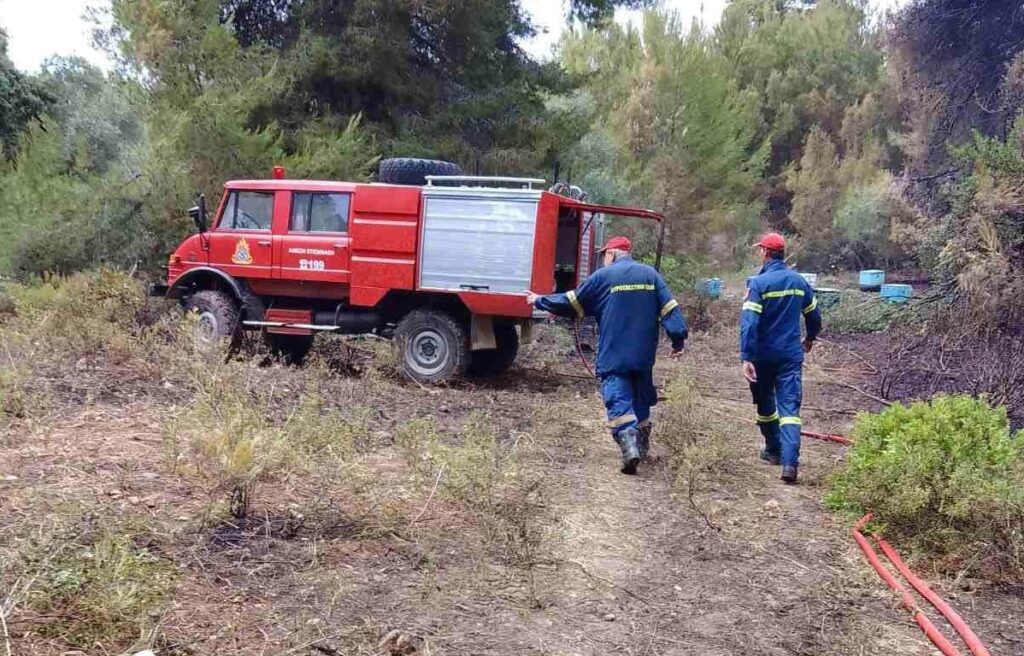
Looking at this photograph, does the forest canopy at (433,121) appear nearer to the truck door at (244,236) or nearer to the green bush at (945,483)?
the truck door at (244,236)

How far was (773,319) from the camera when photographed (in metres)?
6.10

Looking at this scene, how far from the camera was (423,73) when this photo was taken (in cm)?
1443

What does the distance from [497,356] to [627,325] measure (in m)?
4.15

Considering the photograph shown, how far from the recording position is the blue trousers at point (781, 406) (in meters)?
5.90

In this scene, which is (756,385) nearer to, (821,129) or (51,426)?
(51,426)

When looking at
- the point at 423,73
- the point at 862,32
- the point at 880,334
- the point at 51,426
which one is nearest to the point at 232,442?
the point at 51,426

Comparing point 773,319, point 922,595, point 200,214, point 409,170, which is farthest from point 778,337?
point 200,214

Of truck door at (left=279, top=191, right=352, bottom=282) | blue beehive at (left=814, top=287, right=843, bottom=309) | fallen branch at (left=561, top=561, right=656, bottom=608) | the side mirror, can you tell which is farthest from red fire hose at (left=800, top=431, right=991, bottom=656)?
blue beehive at (left=814, top=287, right=843, bottom=309)

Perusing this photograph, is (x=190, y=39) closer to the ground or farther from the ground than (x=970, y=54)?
closer to the ground

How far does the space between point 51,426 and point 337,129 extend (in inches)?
349

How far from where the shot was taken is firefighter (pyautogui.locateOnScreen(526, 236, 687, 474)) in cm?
616

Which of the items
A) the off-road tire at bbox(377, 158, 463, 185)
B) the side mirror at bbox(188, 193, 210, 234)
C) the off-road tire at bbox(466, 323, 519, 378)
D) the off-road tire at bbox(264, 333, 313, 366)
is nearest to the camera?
the off-road tire at bbox(377, 158, 463, 185)

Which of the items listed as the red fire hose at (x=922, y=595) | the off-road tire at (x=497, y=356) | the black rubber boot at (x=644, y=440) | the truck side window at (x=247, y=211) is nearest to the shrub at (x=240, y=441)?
the black rubber boot at (x=644, y=440)

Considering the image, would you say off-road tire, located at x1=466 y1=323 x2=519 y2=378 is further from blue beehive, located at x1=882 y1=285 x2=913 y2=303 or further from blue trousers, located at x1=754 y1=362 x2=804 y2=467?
blue beehive, located at x1=882 y1=285 x2=913 y2=303
